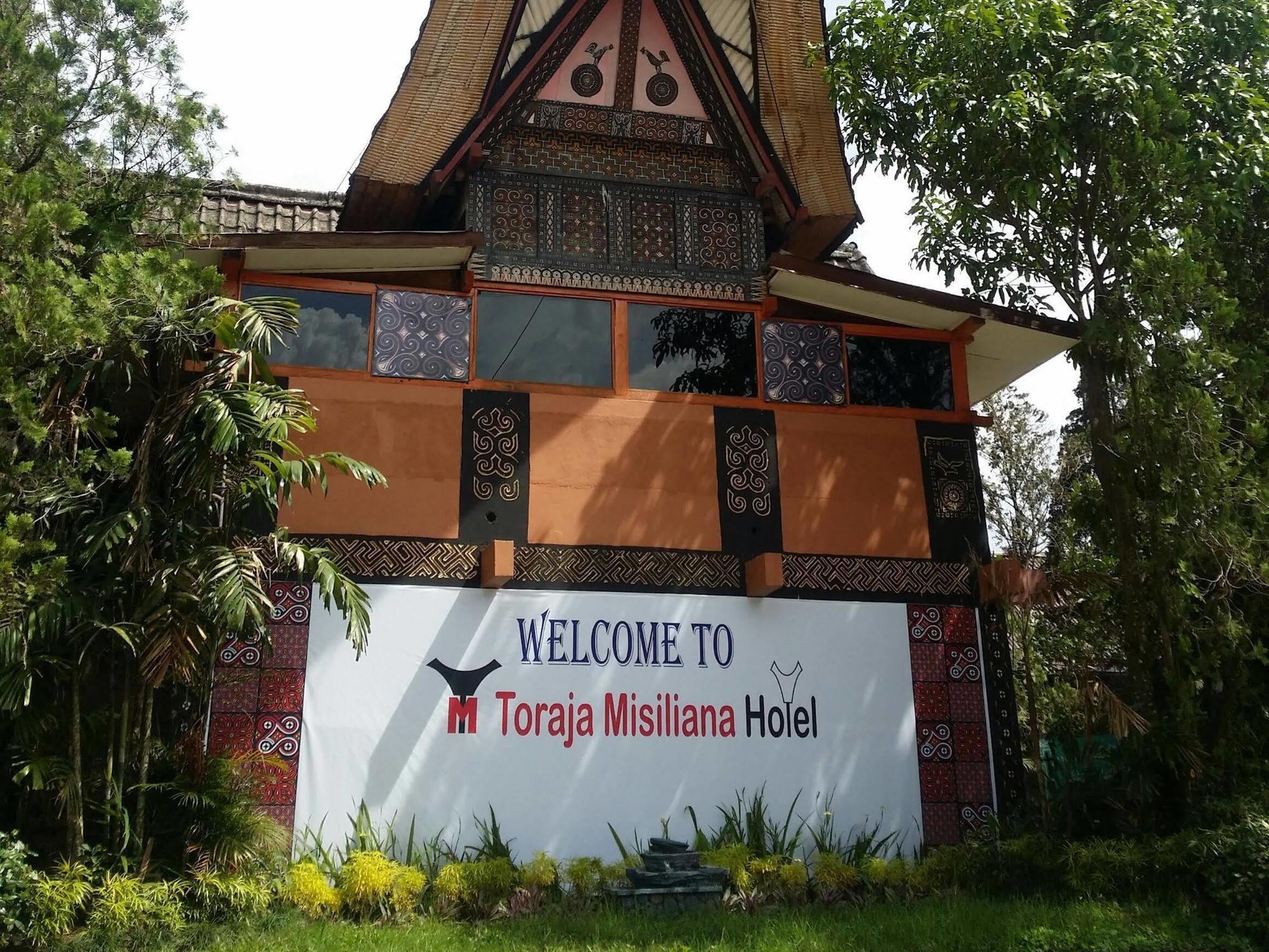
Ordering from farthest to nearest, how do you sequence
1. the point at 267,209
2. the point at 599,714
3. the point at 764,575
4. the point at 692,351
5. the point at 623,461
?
the point at 267,209 < the point at 692,351 < the point at 623,461 < the point at 764,575 < the point at 599,714

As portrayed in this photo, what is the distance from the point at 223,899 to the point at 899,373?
6730 mm

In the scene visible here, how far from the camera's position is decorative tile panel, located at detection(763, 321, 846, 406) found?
Result: 9.88 m

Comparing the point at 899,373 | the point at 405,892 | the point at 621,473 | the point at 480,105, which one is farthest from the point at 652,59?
the point at 405,892

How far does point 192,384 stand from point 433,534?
2220 millimetres

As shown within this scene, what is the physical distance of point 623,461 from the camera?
30.5 feet

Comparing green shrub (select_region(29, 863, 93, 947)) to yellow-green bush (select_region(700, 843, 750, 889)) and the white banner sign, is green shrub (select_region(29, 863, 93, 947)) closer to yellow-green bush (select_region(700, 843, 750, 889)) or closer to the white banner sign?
the white banner sign

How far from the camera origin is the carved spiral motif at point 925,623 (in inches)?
374

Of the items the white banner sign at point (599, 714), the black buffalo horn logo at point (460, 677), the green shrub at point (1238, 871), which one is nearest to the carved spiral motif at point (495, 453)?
the white banner sign at point (599, 714)

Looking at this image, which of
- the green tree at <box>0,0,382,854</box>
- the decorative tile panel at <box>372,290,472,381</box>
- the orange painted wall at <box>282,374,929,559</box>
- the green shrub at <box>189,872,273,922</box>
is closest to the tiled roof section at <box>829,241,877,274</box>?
the orange painted wall at <box>282,374,929,559</box>

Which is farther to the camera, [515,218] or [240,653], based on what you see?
[515,218]

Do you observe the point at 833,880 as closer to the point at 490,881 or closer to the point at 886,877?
the point at 886,877

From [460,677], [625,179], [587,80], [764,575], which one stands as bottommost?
[460,677]

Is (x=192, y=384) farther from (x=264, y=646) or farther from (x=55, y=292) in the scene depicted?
(x=264, y=646)

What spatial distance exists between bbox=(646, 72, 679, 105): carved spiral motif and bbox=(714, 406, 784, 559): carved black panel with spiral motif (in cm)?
291
